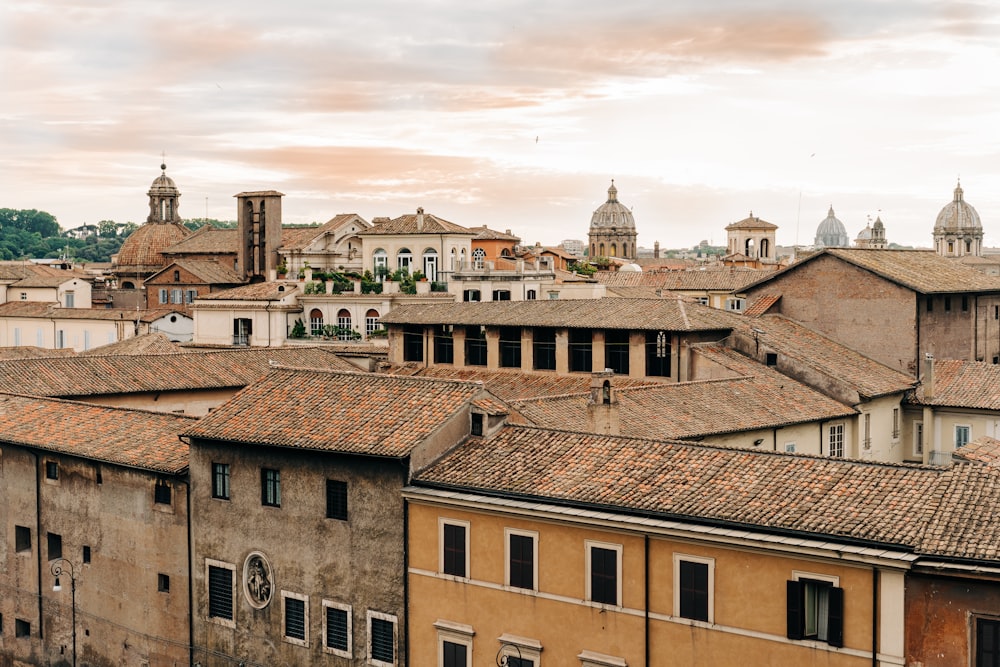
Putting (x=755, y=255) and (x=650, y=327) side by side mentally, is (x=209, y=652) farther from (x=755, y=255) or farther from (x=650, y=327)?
(x=755, y=255)

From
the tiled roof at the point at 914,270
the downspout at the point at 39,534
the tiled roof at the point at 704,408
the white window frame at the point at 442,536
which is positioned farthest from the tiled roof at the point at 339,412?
the tiled roof at the point at 914,270

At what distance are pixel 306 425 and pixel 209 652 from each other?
556 cm

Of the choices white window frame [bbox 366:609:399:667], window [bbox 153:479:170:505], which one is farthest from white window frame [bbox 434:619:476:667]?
window [bbox 153:479:170:505]

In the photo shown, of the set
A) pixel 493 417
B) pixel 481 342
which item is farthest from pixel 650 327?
pixel 493 417

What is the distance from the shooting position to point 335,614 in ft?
86.5

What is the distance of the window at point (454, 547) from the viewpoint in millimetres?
24266

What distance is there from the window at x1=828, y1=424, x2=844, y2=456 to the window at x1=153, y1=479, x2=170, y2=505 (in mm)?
19049

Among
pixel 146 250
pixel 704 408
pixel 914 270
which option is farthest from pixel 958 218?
pixel 704 408

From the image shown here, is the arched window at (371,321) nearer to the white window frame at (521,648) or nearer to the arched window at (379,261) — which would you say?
the arched window at (379,261)

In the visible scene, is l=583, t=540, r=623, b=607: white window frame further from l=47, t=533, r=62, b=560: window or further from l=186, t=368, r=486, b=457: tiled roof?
l=47, t=533, r=62, b=560: window

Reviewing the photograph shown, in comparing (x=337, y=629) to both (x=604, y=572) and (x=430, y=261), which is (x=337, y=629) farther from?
(x=430, y=261)

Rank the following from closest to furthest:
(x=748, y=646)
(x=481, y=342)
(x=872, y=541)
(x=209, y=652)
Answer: (x=872, y=541) → (x=748, y=646) → (x=209, y=652) → (x=481, y=342)

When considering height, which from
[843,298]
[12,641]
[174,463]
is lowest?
[12,641]

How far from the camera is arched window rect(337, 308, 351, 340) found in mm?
61875
